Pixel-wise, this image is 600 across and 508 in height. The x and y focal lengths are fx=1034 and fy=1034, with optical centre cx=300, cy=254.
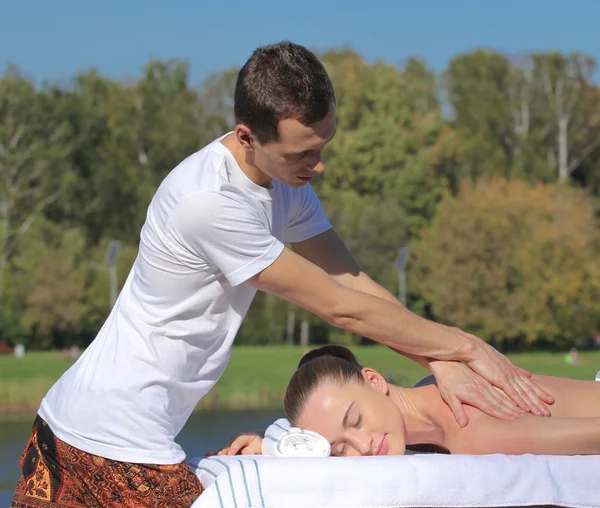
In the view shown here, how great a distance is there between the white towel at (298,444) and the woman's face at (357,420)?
0.08 metres

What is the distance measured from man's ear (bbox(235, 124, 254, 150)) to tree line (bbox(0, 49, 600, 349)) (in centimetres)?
3569

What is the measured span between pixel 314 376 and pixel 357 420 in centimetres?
20

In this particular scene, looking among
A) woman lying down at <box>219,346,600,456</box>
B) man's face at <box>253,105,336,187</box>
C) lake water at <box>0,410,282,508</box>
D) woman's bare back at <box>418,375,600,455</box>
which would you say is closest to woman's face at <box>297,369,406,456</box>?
woman lying down at <box>219,346,600,456</box>

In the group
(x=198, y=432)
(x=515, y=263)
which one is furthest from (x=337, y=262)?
(x=515, y=263)

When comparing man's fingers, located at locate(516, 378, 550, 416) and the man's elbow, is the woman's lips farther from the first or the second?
man's fingers, located at locate(516, 378, 550, 416)

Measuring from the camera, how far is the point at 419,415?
127 inches

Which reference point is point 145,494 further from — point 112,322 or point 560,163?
point 560,163

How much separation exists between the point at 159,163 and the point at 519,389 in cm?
4267

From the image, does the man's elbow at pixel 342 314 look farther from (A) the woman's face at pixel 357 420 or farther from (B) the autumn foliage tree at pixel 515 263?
(B) the autumn foliage tree at pixel 515 263

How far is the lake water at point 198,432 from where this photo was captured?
51.3ft

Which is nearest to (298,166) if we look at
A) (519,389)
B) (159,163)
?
(519,389)

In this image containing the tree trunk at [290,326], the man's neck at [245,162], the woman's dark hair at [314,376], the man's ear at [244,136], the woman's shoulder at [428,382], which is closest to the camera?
the man's ear at [244,136]

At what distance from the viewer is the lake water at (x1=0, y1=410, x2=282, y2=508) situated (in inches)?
615

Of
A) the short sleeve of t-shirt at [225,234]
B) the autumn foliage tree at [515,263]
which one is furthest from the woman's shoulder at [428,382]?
the autumn foliage tree at [515,263]
